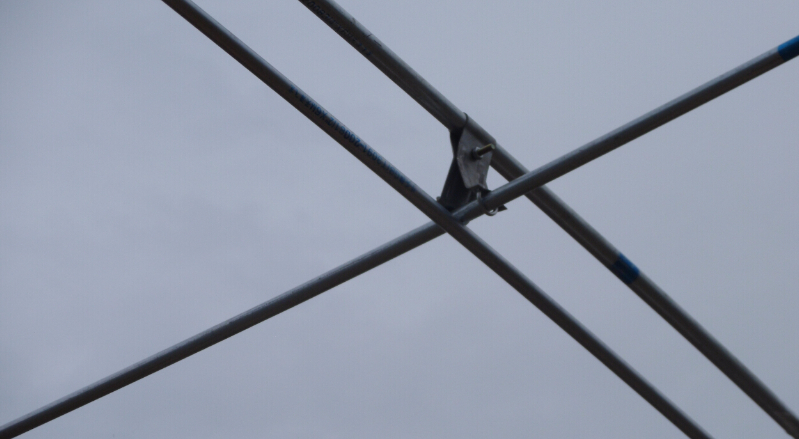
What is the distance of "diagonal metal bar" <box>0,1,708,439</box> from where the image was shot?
10.6 feet

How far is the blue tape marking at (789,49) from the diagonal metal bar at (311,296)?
1.15m

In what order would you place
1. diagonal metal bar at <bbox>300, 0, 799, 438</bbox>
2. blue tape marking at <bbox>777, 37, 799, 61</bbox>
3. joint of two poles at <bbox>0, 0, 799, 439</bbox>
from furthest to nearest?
1. joint of two poles at <bbox>0, 0, 799, 439</bbox>
2. diagonal metal bar at <bbox>300, 0, 799, 438</bbox>
3. blue tape marking at <bbox>777, 37, 799, 61</bbox>

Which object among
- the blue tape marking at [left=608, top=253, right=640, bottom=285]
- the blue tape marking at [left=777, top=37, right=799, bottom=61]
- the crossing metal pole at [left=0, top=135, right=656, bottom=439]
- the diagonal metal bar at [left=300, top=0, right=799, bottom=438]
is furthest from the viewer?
the blue tape marking at [left=608, top=253, right=640, bottom=285]

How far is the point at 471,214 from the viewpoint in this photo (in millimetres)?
3613

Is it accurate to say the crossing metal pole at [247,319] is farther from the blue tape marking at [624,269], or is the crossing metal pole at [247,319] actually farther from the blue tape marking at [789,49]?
the blue tape marking at [789,49]

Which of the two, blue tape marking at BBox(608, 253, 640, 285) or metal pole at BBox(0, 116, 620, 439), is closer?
metal pole at BBox(0, 116, 620, 439)

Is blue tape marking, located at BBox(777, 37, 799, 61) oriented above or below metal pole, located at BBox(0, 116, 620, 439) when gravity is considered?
above

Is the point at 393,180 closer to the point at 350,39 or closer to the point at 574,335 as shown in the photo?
the point at 350,39

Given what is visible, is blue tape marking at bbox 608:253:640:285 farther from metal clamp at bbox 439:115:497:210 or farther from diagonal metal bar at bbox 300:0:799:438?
metal clamp at bbox 439:115:497:210

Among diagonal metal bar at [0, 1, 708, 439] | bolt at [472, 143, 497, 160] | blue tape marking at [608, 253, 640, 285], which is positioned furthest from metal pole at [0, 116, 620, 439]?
blue tape marking at [608, 253, 640, 285]

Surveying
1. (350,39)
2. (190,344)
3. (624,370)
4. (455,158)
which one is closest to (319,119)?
(350,39)

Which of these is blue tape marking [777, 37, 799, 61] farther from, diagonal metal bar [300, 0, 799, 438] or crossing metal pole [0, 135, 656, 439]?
crossing metal pole [0, 135, 656, 439]

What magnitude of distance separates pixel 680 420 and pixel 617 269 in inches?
40.2

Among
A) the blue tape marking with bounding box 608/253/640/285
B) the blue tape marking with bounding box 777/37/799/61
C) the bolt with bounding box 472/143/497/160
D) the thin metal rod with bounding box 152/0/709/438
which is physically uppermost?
the bolt with bounding box 472/143/497/160
